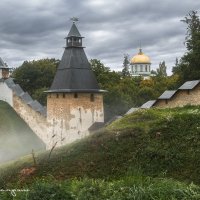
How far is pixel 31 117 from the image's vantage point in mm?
31000

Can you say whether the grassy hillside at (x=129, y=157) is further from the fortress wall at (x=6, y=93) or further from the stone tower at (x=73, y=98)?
the fortress wall at (x=6, y=93)

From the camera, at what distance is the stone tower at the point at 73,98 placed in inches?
909

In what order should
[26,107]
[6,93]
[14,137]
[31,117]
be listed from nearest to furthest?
1. [14,137]
2. [31,117]
3. [26,107]
4. [6,93]

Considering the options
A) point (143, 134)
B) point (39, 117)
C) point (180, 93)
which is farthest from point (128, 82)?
point (143, 134)

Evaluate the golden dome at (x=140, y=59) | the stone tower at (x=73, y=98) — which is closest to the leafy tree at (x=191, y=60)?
the stone tower at (x=73, y=98)

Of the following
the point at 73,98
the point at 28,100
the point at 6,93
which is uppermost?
the point at 6,93

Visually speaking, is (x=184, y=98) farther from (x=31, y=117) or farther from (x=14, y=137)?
(x=14, y=137)

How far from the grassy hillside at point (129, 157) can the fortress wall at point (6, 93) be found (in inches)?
906

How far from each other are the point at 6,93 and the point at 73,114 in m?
15.1

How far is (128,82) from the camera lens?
149ft

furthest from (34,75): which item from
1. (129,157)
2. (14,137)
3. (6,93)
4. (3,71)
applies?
(129,157)

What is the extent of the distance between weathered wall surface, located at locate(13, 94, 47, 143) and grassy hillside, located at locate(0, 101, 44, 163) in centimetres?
37

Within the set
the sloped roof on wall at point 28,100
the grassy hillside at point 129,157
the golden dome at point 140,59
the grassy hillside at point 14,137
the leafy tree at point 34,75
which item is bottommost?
the grassy hillside at point 14,137

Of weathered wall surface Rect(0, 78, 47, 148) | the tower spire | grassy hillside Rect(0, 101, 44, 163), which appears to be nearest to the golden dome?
weathered wall surface Rect(0, 78, 47, 148)
